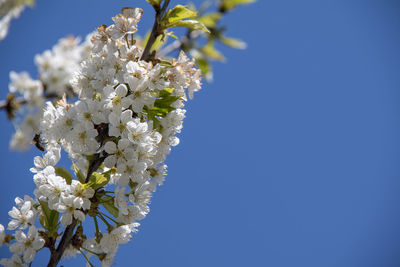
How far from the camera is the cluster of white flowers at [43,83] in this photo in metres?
1.59

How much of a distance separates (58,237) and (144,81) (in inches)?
36.4

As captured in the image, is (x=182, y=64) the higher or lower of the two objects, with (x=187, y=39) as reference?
lower

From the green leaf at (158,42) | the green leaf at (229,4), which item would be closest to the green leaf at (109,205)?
the green leaf at (158,42)

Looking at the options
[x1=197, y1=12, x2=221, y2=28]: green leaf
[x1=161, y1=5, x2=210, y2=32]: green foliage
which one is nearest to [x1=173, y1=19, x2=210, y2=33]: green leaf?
[x1=161, y1=5, x2=210, y2=32]: green foliage

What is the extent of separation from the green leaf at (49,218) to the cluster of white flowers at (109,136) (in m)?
0.01

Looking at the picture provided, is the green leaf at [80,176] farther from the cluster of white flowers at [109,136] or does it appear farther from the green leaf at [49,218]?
the green leaf at [49,218]

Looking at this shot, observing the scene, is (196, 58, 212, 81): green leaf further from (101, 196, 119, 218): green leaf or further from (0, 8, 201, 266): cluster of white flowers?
(101, 196, 119, 218): green leaf

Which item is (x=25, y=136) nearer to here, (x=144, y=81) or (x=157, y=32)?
(x=144, y=81)

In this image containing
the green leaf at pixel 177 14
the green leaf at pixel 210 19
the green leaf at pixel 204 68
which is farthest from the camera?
the green leaf at pixel 210 19

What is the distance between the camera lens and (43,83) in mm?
1685

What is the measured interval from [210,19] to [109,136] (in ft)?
4.14

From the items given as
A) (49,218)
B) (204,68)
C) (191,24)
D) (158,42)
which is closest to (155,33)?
(158,42)

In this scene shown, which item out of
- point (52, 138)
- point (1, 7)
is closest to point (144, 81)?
point (52, 138)

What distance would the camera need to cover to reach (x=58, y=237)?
1769 millimetres
